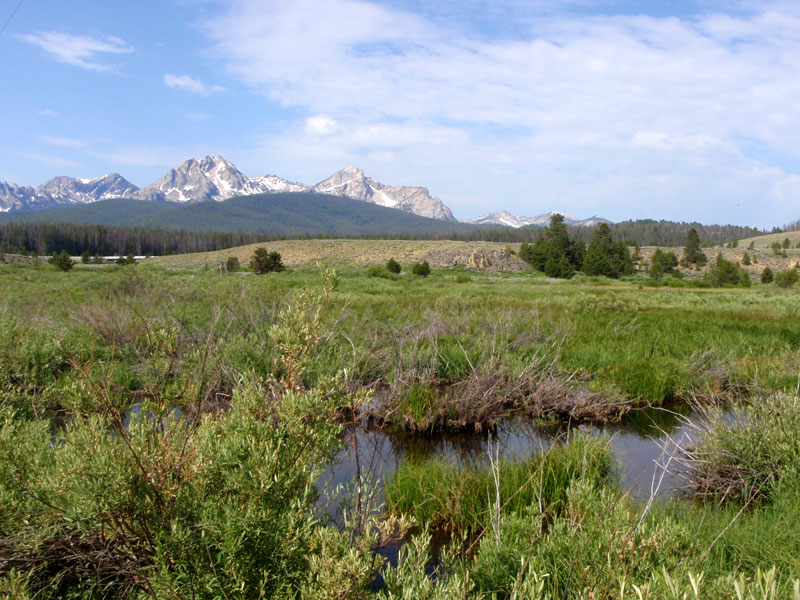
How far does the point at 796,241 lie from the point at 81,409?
557 feet

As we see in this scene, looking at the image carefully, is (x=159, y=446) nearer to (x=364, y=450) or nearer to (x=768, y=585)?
(x=768, y=585)

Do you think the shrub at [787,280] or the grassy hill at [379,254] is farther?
the grassy hill at [379,254]

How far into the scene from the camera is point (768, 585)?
1.41 meters

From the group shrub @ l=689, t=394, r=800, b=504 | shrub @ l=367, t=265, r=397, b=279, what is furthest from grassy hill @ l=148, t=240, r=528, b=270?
shrub @ l=689, t=394, r=800, b=504

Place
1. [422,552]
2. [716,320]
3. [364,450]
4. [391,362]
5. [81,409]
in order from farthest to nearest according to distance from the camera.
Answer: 1. [716,320]
2. [391,362]
3. [364,450]
4. [81,409]
5. [422,552]

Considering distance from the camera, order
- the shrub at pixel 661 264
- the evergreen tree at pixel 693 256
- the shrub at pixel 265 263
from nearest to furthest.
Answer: the shrub at pixel 265 263
the shrub at pixel 661 264
the evergreen tree at pixel 693 256

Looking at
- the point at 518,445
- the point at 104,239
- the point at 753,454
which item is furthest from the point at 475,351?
the point at 104,239

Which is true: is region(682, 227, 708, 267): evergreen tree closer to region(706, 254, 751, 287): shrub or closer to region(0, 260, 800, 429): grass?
region(706, 254, 751, 287): shrub

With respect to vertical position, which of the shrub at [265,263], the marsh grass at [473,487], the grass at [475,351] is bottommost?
the marsh grass at [473,487]

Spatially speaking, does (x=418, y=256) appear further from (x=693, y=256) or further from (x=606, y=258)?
(x=693, y=256)

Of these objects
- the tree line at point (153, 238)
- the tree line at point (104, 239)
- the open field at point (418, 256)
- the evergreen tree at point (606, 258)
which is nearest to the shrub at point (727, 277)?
the evergreen tree at point (606, 258)

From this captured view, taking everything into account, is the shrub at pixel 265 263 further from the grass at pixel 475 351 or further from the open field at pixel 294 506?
the open field at pixel 294 506

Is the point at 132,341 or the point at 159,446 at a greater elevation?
the point at 159,446

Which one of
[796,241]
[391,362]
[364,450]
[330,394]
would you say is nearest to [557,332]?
[391,362]
